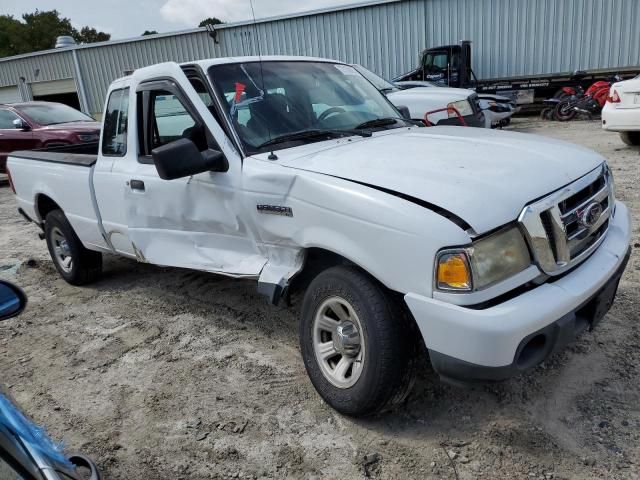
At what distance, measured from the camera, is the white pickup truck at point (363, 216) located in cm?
214

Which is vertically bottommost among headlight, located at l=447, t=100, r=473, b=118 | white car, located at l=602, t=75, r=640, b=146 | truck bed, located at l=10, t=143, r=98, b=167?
white car, located at l=602, t=75, r=640, b=146

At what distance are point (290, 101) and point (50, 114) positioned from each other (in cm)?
956

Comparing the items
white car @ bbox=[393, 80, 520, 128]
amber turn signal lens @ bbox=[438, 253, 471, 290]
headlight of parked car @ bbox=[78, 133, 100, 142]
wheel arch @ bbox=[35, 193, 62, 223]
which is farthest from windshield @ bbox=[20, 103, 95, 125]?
amber turn signal lens @ bbox=[438, 253, 471, 290]

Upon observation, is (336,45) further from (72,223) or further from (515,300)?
(515,300)

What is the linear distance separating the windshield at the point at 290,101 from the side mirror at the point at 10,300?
1.61 m

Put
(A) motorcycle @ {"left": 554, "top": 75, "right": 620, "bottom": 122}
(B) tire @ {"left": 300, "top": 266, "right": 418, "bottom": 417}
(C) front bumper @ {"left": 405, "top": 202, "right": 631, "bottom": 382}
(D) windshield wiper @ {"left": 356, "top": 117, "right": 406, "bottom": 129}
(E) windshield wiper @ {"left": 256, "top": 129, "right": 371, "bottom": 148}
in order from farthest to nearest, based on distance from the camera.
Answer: (A) motorcycle @ {"left": 554, "top": 75, "right": 620, "bottom": 122}, (D) windshield wiper @ {"left": 356, "top": 117, "right": 406, "bottom": 129}, (E) windshield wiper @ {"left": 256, "top": 129, "right": 371, "bottom": 148}, (B) tire @ {"left": 300, "top": 266, "right": 418, "bottom": 417}, (C) front bumper @ {"left": 405, "top": 202, "right": 631, "bottom": 382}

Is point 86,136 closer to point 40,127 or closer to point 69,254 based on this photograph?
point 40,127

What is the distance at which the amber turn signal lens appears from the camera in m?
2.09

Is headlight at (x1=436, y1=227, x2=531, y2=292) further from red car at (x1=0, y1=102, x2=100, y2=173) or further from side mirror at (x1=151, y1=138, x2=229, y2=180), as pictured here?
red car at (x1=0, y1=102, x2=100, y2=173)

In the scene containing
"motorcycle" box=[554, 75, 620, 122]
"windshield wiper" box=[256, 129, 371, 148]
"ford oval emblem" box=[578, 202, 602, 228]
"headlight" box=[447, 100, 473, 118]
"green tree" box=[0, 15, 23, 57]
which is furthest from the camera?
"green tree" box=[0, 15, 23, 57]

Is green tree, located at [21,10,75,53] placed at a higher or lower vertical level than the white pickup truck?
higher

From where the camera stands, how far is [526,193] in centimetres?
227

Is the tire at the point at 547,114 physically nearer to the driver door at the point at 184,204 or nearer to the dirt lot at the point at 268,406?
the dirt lot at the point at 268,406

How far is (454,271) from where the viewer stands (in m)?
2.10
